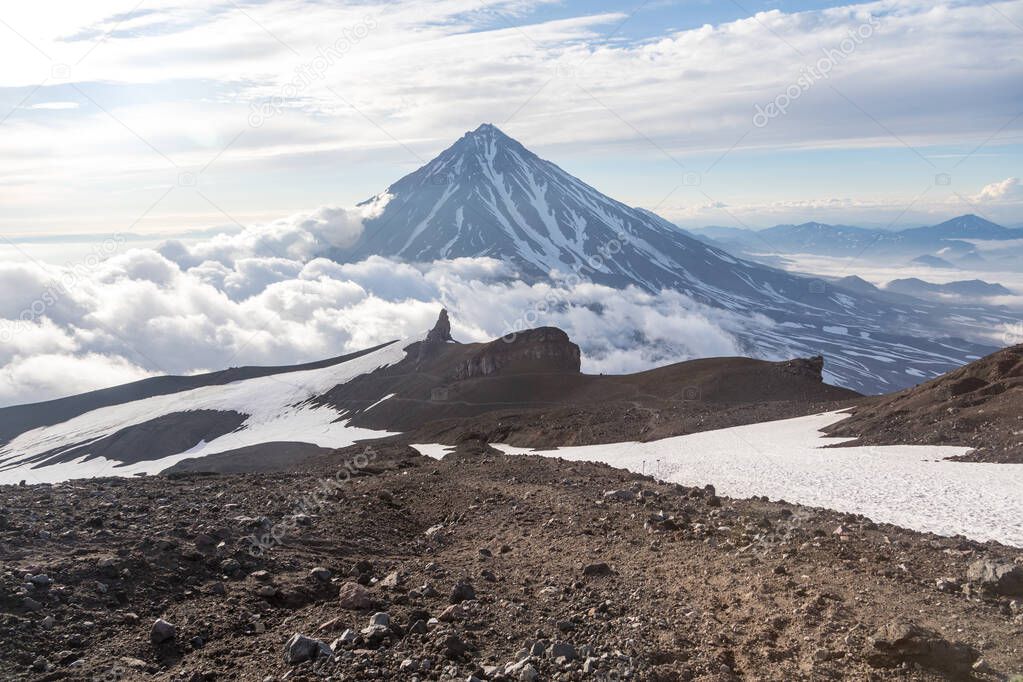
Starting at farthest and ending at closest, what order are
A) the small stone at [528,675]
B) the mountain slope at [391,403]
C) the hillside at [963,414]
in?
the mountain slope at [391,403] → the hillside at [963,414] → the small stone at [528,675]

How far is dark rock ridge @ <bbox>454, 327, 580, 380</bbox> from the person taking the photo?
2849 inches

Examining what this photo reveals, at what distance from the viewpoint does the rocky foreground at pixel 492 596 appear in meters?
6.14

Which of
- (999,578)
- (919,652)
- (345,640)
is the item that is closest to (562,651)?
(345,640)

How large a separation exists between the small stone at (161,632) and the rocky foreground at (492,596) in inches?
0.8

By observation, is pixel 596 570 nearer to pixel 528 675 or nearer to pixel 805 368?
pixel 528 675

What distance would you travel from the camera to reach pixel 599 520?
10766mm

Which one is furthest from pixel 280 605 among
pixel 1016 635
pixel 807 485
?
pixel 807 485

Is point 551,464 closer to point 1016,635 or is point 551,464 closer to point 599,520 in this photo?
point 599,520

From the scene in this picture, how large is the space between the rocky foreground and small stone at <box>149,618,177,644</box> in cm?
2

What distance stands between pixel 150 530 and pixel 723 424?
27.0 meters

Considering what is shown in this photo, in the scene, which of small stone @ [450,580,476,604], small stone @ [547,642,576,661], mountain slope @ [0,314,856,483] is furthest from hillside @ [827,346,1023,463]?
small stone @ [547,642,576,661]

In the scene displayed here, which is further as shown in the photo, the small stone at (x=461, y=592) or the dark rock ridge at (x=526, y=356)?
the dark rock ridge at (x=526, y=356)

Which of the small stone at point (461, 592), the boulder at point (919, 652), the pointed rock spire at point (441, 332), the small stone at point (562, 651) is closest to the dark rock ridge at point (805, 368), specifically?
the boulder at point (919, 652)

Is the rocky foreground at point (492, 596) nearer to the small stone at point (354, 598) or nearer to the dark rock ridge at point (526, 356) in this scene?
the small stone at point (354, 598)
